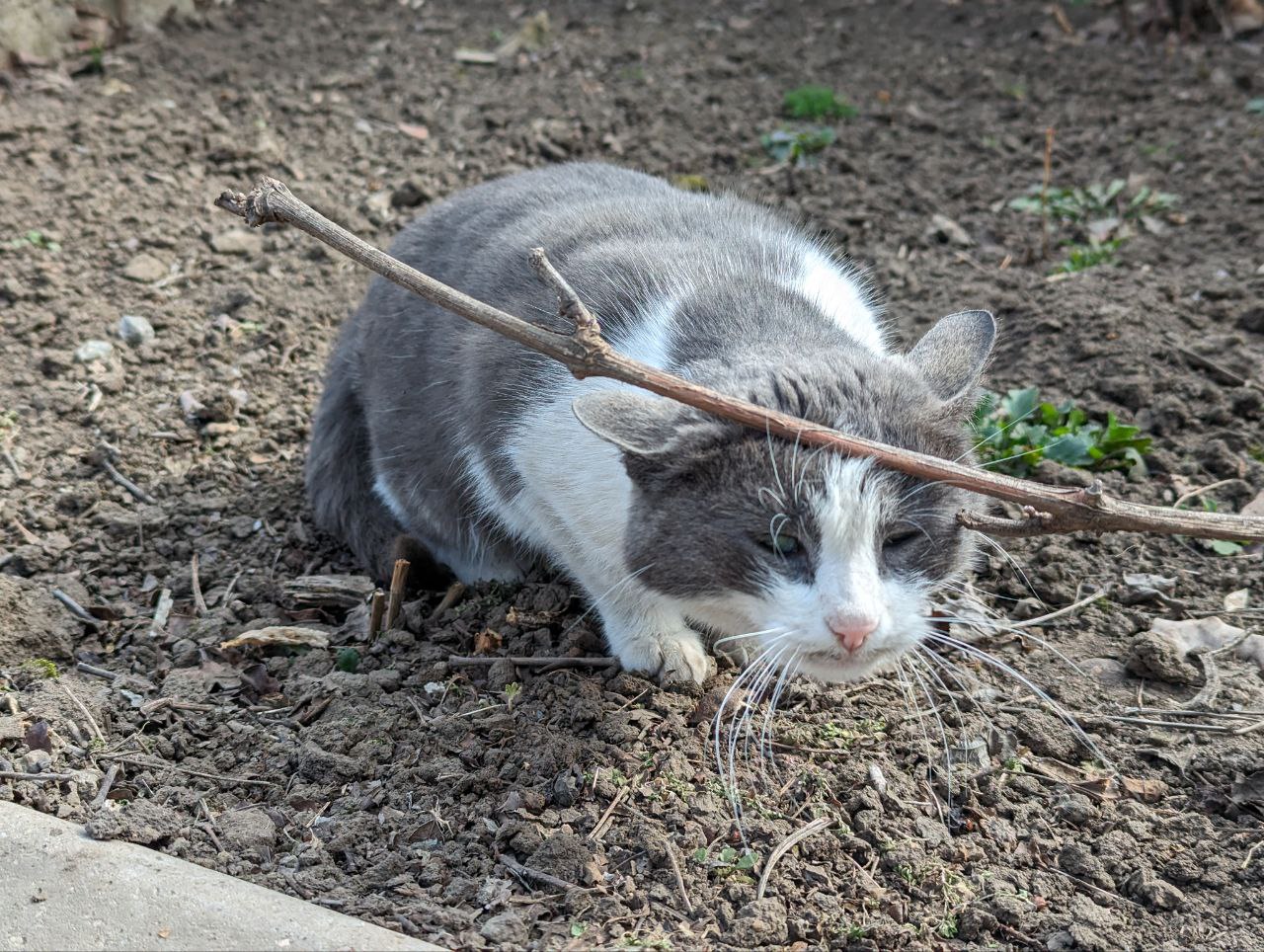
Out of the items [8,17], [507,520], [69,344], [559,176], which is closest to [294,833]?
[507,520]

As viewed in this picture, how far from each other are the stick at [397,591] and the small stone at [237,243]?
8.10 ft

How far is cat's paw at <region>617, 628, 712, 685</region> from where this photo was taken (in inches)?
142

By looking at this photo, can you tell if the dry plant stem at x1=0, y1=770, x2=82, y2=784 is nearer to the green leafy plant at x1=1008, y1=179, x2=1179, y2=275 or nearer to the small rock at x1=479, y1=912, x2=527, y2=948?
the small rock at x1=479, y1=912, x2=527, y2=948

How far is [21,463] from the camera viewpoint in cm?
458

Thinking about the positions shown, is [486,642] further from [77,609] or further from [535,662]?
[77,609]

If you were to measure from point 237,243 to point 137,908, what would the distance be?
3903mm

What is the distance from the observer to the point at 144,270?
221 inches

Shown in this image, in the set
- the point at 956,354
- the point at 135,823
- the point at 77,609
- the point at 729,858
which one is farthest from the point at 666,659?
the point at 77,609

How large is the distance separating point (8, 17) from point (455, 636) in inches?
192

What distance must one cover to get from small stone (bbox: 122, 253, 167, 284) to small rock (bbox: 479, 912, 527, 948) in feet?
12.6

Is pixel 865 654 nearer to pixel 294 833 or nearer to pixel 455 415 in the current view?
pixel 294 833

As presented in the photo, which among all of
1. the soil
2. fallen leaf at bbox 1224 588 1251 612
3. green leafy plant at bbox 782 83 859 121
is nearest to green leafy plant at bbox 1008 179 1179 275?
the soil

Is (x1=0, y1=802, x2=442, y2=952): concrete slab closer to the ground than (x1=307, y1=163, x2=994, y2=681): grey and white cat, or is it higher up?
closer to the ground

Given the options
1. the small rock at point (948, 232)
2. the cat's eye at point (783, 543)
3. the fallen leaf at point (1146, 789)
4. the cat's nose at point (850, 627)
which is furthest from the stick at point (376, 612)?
the small rock at point (948, 232)
